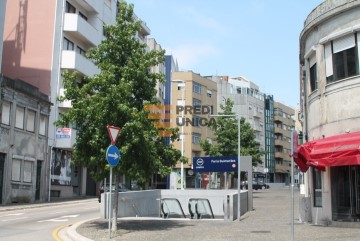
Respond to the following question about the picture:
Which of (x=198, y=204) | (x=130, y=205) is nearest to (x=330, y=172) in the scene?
(x=198, y=204)

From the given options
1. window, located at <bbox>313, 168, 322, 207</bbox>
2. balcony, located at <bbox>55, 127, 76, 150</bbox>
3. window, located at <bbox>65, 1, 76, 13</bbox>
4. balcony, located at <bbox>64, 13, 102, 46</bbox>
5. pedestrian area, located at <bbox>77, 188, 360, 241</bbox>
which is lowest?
pedestrian area, located at <bbox>77, 188, 360, 241</bbox>

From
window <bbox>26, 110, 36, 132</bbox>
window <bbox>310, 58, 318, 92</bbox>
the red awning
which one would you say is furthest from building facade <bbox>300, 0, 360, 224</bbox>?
window <bbox>26, 110, 36, 132</bbox>

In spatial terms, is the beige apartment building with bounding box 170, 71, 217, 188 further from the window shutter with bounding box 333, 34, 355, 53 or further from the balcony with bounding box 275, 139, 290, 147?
the window shutter with bounding box 333, 34, 355, 53

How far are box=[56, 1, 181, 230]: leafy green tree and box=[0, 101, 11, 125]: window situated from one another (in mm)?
15369

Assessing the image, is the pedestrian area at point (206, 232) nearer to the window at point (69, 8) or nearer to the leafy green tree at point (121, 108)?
the leafy green tree at point (121, 108)

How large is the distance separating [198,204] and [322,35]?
10.00m

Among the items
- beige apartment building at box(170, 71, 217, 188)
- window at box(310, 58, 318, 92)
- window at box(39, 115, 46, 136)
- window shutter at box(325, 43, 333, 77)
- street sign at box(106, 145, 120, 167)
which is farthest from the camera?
beige apartment building at box(170, 71, 217, 188)

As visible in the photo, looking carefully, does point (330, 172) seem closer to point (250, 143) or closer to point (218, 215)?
point (218, 215)

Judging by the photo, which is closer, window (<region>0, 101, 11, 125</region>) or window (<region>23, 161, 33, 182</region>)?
window (<region>0, 101, 11, 125</region>)

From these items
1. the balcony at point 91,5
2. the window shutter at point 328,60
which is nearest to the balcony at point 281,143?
the balcony at point 91,5

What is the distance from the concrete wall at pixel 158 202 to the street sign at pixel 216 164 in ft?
5.54

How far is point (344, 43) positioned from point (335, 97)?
1913 mm

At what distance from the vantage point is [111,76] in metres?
16.2

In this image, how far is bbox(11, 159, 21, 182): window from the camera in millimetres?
32875
